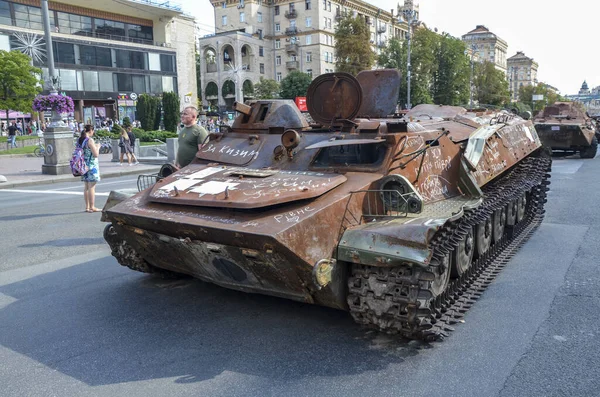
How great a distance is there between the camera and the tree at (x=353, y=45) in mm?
50219

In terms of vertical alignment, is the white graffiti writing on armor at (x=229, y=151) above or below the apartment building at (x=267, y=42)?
below

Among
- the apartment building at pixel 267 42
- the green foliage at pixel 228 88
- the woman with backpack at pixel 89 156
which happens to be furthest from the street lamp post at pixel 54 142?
the green foliage at pixel 228 88

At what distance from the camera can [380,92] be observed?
8.30 meters

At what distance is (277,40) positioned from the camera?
76688 millimetres

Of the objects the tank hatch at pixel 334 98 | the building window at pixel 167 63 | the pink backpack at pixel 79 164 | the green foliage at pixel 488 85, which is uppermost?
Answer: the building window at pixel 167 63

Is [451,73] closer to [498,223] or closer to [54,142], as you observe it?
[54,142]

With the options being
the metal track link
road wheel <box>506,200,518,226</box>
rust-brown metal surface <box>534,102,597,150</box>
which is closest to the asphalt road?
the metal track link

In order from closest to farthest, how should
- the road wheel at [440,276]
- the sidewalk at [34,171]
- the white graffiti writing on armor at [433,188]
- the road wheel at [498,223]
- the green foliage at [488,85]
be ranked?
the road wheel at [440,276], the white graffiti writing on armor at [433,188], the road wheel at [498,223], the sidewalk at [34,171], the green foliage at [488,85]

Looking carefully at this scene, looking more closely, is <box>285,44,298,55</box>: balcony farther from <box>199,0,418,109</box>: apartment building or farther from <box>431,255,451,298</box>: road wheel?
<box>431,255,451,298</box>: road wheel

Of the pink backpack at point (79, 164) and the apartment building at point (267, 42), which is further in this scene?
the apartment building at point (267, 42)

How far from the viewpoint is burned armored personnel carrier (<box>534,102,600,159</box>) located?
815 inches

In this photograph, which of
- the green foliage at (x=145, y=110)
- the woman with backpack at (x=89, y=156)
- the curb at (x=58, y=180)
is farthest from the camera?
the green foliage at (x=145, y=110)

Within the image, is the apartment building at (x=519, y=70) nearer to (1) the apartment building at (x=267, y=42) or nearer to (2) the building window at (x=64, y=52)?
(1) the apartment building at (x=267, y=42)

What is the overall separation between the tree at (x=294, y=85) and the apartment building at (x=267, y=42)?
9.71 metres
